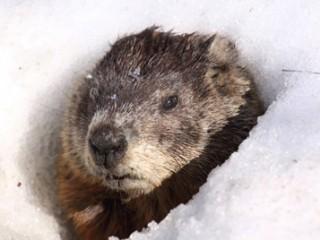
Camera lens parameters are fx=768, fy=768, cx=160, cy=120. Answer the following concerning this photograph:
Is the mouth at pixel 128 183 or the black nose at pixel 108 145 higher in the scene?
the black nose at pixel 108 145

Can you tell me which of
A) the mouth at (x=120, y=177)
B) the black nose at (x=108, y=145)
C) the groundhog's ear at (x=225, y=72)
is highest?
the black nose at (x=108, y=145)

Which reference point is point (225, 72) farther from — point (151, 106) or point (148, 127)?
point (148, 127)

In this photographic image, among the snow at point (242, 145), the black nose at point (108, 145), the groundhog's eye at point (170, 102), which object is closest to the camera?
the snow at point (242, 145)

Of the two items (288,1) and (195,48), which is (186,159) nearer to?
(195,48)

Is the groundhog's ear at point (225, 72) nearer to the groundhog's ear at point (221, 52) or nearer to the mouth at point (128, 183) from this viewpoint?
the groundhog's ear at point (221, 52)

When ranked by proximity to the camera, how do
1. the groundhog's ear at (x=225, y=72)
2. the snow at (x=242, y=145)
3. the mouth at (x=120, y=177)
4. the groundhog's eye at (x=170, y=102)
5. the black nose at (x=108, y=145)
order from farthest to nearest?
the groundhog's ear at (x=225, y=72)
the groundhog's eye at (x=170, y=102)
the mouth at (x=120, y=177)
the black nose at (x=108, y=145)
the snow at (x=242, y=145)

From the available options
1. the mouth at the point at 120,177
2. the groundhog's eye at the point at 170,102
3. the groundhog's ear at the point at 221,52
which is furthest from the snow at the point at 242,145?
the groundhog's eye at the point at 170,102

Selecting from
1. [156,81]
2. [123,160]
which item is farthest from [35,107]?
[123,160]
